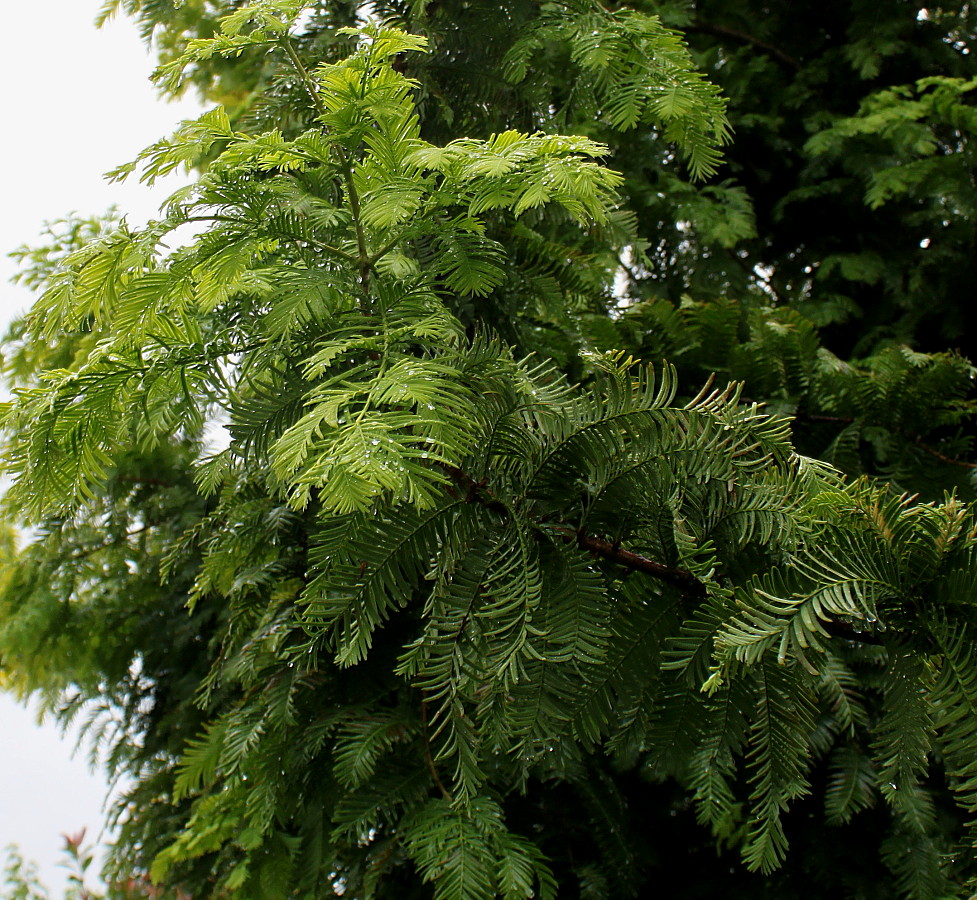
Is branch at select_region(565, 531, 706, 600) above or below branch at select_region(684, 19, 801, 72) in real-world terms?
above

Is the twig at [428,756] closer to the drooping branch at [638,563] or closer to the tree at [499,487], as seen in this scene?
the tree at [499,487]

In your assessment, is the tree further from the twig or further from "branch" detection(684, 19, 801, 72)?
"branch" detection(684, 19, 801, 72)

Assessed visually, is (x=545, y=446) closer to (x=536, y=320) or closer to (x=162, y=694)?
(x=536, y=320)

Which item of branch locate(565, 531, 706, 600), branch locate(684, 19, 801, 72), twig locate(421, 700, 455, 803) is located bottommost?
branch locate(684, 19, 801, 72)

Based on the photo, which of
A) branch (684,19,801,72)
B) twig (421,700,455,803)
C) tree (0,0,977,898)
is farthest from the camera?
branch (684,19,801,72)

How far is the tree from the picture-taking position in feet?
1.83

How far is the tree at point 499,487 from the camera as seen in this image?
1.83ft

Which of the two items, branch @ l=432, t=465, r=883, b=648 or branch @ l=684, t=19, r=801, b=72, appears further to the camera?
branch @ l=684, t=19, r=801, b=72

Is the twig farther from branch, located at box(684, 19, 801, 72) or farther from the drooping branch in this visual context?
branch, located at box(684, 19, 801, 72)

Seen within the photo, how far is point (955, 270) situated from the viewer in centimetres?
187

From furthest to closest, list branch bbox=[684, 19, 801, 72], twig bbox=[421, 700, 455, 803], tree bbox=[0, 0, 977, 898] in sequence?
branch bbox=[684, 19, 801, 72]
twig bbox=[421, 700, 455, 803]
tree bbox=[0, 0, 977, 898]

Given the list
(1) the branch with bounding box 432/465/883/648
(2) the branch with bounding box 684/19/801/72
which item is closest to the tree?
(1) the branch with bounding box 432/465/883/648

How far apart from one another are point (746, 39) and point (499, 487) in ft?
6.83

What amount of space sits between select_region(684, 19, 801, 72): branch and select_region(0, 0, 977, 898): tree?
465 mm
